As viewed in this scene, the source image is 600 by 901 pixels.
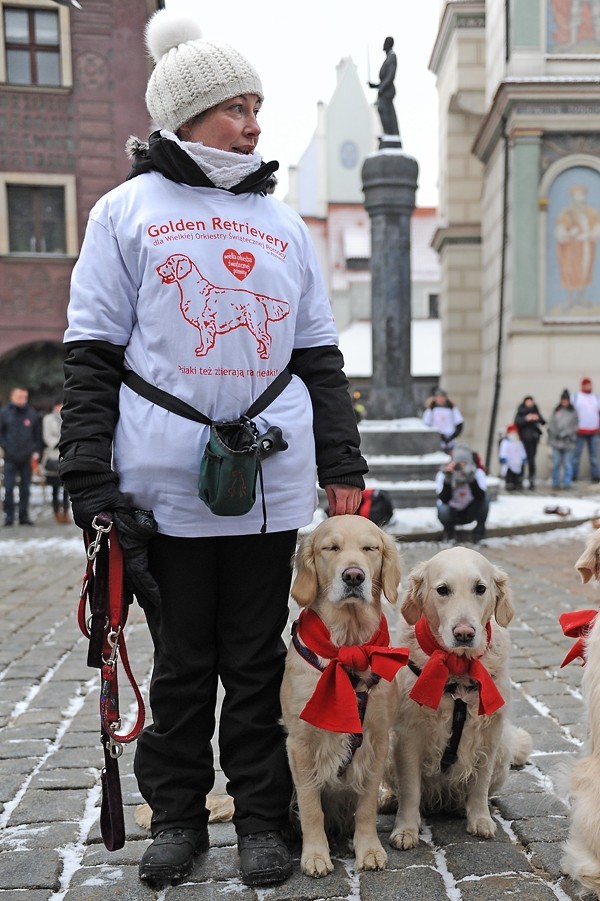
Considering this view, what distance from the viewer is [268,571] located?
9.02 feet

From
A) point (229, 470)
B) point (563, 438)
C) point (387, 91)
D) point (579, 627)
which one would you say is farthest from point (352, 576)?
point (563, 438)

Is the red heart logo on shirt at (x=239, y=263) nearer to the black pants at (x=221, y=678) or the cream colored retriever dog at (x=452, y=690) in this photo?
the black pants at (x=221, y=678)

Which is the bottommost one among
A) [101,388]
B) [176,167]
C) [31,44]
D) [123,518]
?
[123,518]

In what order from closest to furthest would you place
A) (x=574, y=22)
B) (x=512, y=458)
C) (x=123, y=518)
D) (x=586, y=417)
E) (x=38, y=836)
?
(x=123, y=518) → (x=38, y=836) → (x=512, y=458) → (x=586, y=417) → (x=574, y=22)

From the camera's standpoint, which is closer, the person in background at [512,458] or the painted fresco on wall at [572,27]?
the person in background at [512,458]

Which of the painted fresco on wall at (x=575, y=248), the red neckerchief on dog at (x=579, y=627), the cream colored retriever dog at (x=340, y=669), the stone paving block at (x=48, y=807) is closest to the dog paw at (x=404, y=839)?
the cream colored retriever dog at (x=340, y=669)

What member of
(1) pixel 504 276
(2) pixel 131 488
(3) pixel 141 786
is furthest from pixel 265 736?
(1) pixel 504 276

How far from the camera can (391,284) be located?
40.4 feet

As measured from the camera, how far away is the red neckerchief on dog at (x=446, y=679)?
266cm

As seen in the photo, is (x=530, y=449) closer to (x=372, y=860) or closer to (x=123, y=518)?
(x=372, y=860)

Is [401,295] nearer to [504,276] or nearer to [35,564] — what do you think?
[35,564]

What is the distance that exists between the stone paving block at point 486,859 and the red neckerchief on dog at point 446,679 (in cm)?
42

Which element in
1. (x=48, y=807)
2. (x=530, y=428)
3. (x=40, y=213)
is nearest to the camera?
(x=48, y=807)

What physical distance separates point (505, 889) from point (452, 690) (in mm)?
563
